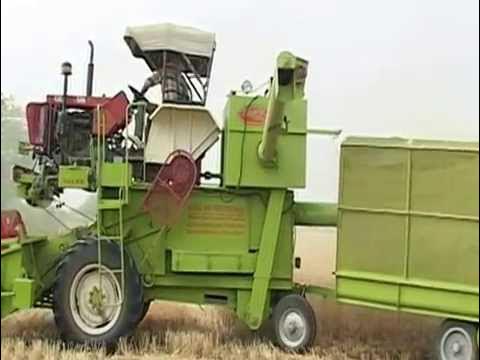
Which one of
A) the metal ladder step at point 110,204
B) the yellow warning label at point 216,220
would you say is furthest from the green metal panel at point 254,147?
the metal ladder step at point 110,204

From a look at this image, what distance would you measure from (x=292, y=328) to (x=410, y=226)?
1.31m

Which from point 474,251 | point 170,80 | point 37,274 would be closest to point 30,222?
point 37,274

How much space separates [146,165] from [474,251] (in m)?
2.44

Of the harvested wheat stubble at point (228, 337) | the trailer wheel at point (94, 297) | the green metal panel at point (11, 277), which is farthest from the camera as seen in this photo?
the trailer wheel at point (94, 297)

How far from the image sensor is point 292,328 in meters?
6.06

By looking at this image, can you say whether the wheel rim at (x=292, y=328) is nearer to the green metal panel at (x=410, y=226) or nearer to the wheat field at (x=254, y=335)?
the wheat field at (x=254, y=335)

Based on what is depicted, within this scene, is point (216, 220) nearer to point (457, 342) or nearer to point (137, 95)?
point (137, 95)

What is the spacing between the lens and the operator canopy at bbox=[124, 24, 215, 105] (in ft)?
20.5

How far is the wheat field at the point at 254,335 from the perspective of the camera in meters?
5.65

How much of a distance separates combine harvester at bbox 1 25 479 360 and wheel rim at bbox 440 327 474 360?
4 cm

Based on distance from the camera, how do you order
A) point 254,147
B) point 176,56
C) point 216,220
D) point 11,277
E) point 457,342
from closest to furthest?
point 11,277 → point 457,342 → point 254,147 → point 216,220 → point 176,56

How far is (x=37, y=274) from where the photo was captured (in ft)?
18.5

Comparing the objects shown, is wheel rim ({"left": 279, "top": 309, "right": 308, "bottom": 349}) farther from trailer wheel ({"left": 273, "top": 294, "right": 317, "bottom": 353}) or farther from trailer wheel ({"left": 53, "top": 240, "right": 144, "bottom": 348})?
trailer wheel ({"left": 53, "top": 240, "right": 144, "bottom": 348})

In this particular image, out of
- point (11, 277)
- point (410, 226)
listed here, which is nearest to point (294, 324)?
point (410, 226)
